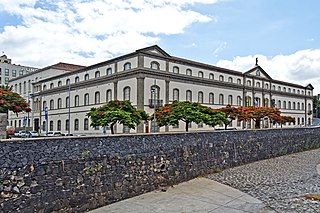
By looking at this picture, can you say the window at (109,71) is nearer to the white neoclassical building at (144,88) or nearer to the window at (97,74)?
the white neoclassical building at (144,88)

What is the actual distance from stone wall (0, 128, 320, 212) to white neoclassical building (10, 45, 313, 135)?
23.5 metres

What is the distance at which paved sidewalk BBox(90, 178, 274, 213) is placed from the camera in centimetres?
936

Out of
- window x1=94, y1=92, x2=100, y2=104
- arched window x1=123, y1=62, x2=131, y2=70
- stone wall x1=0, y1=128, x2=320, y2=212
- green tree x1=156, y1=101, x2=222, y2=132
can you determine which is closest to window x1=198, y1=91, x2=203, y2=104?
arched window x1=123, y1=62, x2=131, y2=70

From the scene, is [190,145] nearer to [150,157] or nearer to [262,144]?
[150,157]

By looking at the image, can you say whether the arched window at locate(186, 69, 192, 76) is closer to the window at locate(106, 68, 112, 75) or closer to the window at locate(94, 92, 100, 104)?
the window at locate(106, 68, 112, 75)

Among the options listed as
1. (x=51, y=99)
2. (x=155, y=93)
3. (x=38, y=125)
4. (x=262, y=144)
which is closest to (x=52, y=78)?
(x=51, y=99)

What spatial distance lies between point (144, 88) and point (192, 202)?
92.4 feet

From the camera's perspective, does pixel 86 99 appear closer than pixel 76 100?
Yes

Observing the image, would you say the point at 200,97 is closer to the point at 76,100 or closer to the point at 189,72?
the point at 189,72

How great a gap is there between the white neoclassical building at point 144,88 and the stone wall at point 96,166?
23.5m

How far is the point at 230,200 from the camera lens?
10641 millimetres

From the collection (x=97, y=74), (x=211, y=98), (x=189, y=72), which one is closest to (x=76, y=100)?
(x=97, y=74)

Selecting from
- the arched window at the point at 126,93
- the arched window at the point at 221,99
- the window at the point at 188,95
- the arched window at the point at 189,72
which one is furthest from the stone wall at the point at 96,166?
the arched window at the point at 221,99

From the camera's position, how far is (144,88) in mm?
37781
